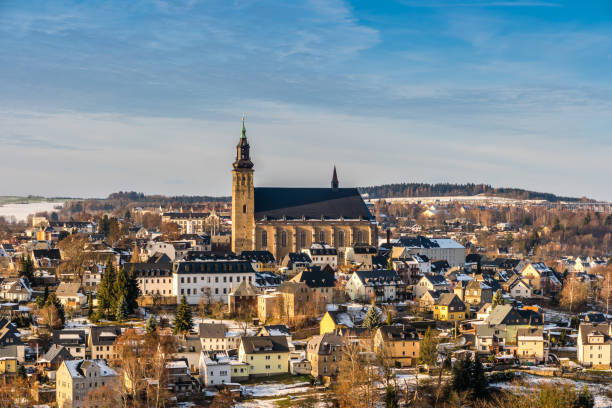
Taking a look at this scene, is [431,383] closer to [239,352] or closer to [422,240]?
[239,352]

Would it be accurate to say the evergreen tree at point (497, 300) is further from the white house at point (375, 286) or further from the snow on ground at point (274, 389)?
the snow on ground at point (274, 389)

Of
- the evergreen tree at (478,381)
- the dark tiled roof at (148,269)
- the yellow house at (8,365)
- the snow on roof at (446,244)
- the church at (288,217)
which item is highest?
the church at (288,217)

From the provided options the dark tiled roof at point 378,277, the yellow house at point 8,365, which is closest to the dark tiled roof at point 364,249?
the dark tiled roof at point 378,277

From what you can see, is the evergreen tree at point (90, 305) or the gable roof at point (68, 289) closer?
the evergreen tree at point (90, 305)

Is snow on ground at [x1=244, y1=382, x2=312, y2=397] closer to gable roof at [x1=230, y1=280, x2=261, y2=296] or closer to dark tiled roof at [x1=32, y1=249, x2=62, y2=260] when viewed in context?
gable roof at [x1=230, y1=280, x2=261, y2=296]

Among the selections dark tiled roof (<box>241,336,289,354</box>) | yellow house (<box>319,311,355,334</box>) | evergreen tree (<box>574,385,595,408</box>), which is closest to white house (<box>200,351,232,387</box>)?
dark tiled roof (<box>241,336,289,354</box>)
